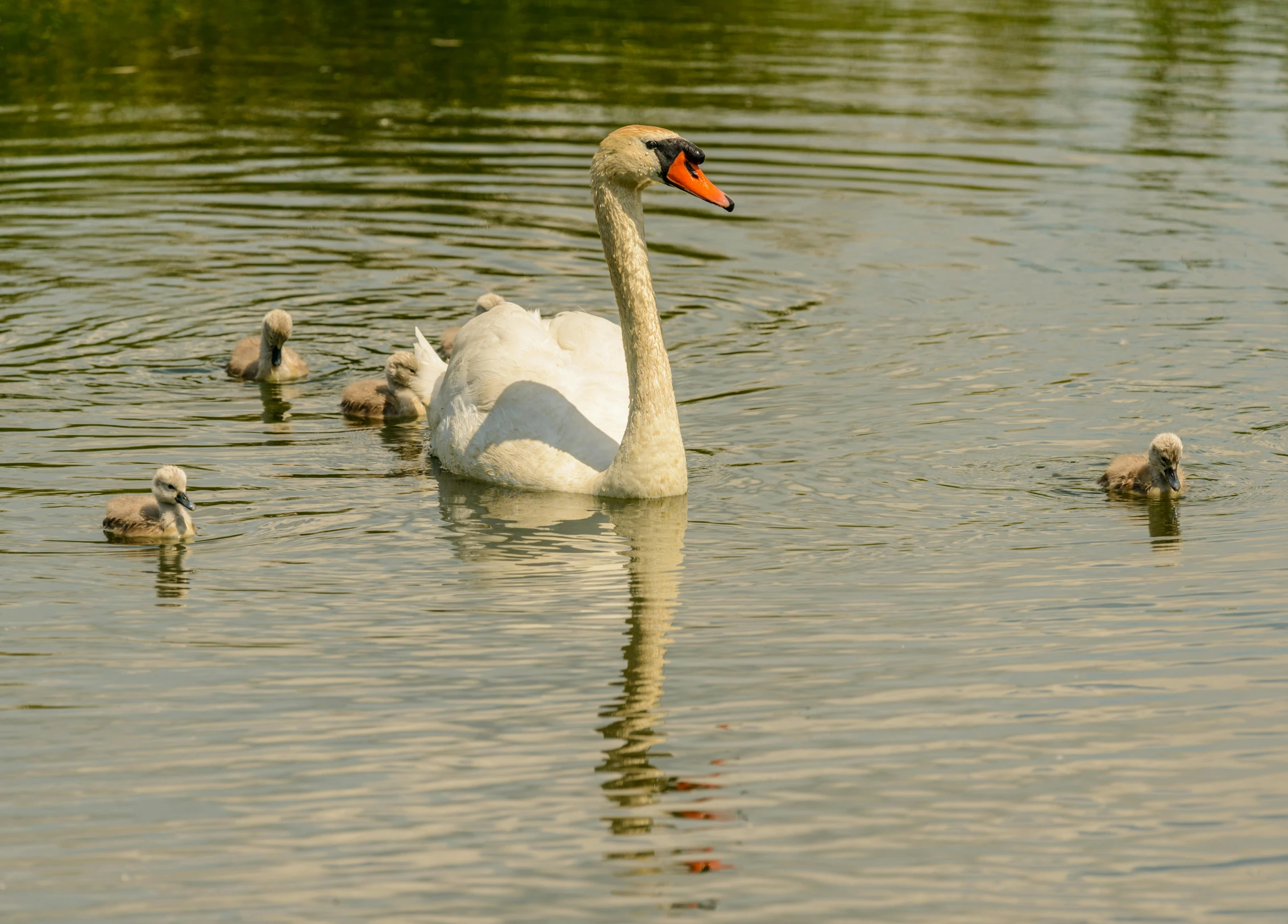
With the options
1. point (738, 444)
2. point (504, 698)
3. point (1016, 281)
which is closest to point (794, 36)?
point (1016, 281)

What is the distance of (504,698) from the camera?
9.03 metres

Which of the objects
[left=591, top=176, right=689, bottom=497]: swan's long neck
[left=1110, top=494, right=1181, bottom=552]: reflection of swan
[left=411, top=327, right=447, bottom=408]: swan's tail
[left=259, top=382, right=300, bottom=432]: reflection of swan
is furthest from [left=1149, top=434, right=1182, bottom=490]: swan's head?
[left=259, top=382, right=300, bottom=432]: reflection of swan

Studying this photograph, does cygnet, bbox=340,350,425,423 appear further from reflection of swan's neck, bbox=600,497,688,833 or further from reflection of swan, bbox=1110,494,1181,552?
reflection of swan, bbox=1110,494,1181,552

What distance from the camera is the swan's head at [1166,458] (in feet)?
40.0

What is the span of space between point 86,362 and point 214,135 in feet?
32.2

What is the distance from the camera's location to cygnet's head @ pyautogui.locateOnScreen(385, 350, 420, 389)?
14.9 m

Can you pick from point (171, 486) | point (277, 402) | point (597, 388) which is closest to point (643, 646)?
point (171, 486)

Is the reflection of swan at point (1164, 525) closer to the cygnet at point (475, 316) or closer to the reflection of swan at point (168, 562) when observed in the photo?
the reflection of swan at point (168, 562)

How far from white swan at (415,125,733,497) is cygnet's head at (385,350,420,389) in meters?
0.98

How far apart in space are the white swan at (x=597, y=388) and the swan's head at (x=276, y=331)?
1957 mm

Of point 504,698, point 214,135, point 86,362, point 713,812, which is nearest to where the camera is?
point 713,812

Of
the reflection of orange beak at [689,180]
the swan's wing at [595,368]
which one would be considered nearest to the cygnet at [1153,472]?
the reflection of orange beak at [689,180]

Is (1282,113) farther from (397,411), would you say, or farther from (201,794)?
(201,794)

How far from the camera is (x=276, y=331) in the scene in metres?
15.3
